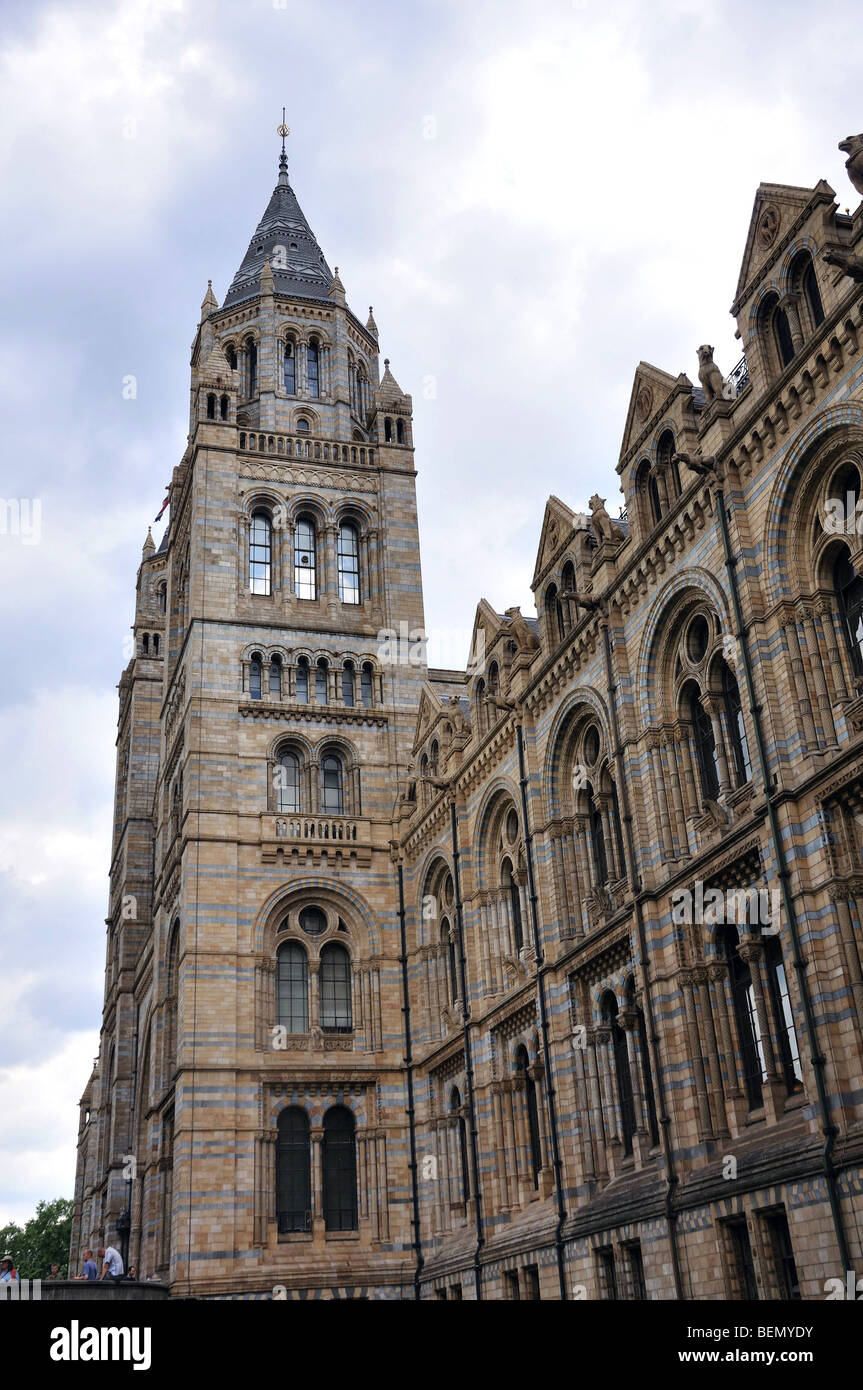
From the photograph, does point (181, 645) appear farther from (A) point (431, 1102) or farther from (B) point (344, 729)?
(A) point (431, 1102)

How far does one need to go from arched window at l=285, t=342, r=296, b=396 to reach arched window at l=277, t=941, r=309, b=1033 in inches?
871

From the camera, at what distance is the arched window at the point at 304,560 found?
4947 centimetres

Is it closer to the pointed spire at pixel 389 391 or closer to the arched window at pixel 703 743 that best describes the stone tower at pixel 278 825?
the pointed spire at pixel 389 391

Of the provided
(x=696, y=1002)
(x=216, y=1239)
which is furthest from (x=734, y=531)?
(x=216, y=1239)

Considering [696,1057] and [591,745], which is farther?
[591,745]

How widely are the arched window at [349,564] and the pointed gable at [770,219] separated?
25730mm

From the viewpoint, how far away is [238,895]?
1702 inches

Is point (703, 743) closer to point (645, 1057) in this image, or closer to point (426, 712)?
point (645, 1057)

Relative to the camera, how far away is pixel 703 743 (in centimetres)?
2764

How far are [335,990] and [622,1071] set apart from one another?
16347mm

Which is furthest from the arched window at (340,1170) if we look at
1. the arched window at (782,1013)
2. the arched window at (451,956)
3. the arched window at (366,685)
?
the arched window at (782,1013)

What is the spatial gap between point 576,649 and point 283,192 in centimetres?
4052

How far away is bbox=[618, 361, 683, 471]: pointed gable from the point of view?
2922 cm

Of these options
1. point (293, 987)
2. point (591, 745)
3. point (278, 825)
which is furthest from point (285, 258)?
point (591, 745)
